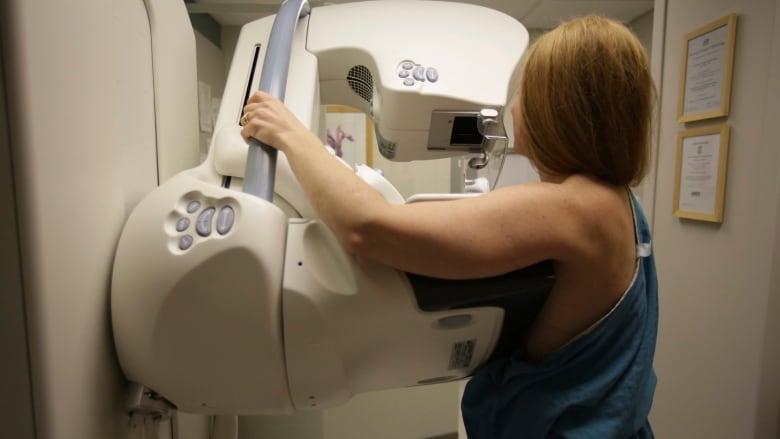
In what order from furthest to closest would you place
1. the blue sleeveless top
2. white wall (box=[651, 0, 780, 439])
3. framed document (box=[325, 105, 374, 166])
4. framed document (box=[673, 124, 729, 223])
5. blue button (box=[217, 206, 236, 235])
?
framed document (box=[325, 105, 374, 166]), framed document (box=[673, 124, 729, 223]), white wall (box=[651, 0, 780, 439]), the blue sleeveless top, blue button (box=[217, 206, 236, 235])

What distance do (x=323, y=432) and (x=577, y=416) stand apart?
1396 millimetres

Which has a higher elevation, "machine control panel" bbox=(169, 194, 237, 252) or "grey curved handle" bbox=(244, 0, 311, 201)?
"grey curved handle" bbox=(244, 0, 311, 201)

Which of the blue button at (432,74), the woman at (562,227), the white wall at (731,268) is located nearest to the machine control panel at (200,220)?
the woman at (562,227)

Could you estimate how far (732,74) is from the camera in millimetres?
1084

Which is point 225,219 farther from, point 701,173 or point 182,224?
point 701,173

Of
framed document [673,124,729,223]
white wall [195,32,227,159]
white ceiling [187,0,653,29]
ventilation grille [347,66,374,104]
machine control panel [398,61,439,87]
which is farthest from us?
white ceiling [187,0,653,29]

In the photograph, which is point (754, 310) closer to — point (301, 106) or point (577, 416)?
point (577, 416)

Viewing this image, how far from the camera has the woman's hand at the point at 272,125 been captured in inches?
22.0

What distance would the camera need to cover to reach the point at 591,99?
554 mm

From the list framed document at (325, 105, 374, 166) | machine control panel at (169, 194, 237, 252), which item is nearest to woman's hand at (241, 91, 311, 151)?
machine control panel at (169, 194, 237, 252)

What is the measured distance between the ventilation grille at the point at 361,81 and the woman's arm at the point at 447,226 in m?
0.41

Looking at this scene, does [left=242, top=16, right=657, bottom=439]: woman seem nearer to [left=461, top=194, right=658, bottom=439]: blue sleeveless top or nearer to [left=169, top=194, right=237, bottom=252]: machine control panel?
[left=461, top=194, right=658, bottom=439]: blue sleeveless top

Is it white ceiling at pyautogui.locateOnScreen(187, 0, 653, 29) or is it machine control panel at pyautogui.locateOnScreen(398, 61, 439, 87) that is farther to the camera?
white ceiling at pyautogui.locateOnScreen(187, 0, 653, 29)

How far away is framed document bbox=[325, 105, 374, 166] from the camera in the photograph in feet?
7.22
